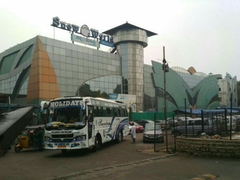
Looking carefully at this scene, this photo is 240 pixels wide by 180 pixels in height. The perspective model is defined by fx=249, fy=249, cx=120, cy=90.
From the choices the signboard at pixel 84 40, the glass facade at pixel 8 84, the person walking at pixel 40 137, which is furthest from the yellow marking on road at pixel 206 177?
the glass facade at pixel 8 84

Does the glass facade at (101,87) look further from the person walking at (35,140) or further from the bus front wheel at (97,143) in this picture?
the bus front wheel at (97,143)

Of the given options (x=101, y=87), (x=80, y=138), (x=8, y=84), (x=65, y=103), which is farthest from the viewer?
(x=101, y=87)

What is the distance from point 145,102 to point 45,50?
25.5 meters

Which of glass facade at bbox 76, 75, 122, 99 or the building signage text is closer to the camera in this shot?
the building signage text

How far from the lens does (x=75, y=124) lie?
45.1ft

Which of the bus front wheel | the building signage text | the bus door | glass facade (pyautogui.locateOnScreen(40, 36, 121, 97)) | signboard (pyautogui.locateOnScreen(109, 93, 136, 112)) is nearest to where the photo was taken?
the bus door

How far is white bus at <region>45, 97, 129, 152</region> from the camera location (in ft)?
44.6

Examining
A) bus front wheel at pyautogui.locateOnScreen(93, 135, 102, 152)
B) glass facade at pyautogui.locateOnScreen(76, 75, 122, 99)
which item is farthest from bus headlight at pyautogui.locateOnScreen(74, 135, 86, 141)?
glass facade at pyautogui.locateOnScreen(76, 75, 122, 99)

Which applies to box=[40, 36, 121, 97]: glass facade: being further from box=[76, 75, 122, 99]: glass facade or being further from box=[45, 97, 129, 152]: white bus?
box=[45, 97, 129, 152]: white bus

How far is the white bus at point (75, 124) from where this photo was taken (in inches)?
535

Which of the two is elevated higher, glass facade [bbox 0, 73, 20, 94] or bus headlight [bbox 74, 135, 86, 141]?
glass facade [bbox 0, 73, 20, 94]

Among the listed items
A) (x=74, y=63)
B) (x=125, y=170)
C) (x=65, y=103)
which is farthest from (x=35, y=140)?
(x=74, y=63)

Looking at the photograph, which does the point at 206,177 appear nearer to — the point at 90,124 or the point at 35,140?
the point at 90,124

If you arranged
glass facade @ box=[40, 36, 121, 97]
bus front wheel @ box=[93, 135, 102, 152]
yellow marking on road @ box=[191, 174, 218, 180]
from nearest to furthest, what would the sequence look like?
yellow marking on road @ box=[191, 174, 218, 180] < bus front wheel @ box=[93, 135, 102, 152] < glass facade @ box=[40, 36, 121, 97]
